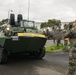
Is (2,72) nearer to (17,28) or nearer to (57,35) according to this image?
(17,28)

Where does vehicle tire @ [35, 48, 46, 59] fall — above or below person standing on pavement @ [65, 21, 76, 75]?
below

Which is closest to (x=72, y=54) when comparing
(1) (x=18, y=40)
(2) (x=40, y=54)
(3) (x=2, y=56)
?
(1) (x=18, y=40)

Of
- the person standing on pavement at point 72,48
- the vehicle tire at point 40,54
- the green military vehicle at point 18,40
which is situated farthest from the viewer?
the vehicle tire at point 40,54

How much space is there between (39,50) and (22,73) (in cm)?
351

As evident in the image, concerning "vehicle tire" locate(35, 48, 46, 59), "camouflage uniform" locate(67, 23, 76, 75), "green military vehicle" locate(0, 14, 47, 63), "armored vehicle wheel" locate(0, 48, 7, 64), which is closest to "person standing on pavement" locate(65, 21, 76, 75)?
"camouflage uniform" locate(67, 23, 76, 75)

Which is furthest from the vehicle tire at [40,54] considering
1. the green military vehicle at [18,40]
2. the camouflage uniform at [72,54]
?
the camouflage uniform at [72,54]

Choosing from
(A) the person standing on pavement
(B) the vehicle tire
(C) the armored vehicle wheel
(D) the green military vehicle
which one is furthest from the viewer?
(B) the vehicle tire

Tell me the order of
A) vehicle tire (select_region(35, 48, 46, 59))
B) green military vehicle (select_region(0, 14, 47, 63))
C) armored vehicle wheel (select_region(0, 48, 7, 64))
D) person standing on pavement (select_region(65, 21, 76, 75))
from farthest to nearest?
vehicle tire (select_region(35, 48, 46, 59)) → armored vehicle wheel (select_region(0, 48, 7, 64)) → green military vehicle (select_region(0, 14, 47, 63)) → person standing on pavement (select_region(65, 21, 76, 75))

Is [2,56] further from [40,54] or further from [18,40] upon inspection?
[40,54]

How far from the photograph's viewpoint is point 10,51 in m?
11.1

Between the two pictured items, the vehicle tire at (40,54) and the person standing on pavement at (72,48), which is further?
the vehicle tire at (40,54)

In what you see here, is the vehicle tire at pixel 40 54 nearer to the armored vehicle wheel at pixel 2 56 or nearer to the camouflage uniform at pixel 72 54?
the armored vehicle wheel at pixel 2 56

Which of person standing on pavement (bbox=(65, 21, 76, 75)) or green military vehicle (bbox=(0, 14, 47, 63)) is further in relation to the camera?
green military vehicle (bbox=(0, 14, 47, 63))

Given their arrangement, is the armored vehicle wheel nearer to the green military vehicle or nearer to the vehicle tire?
the green military vehicle
